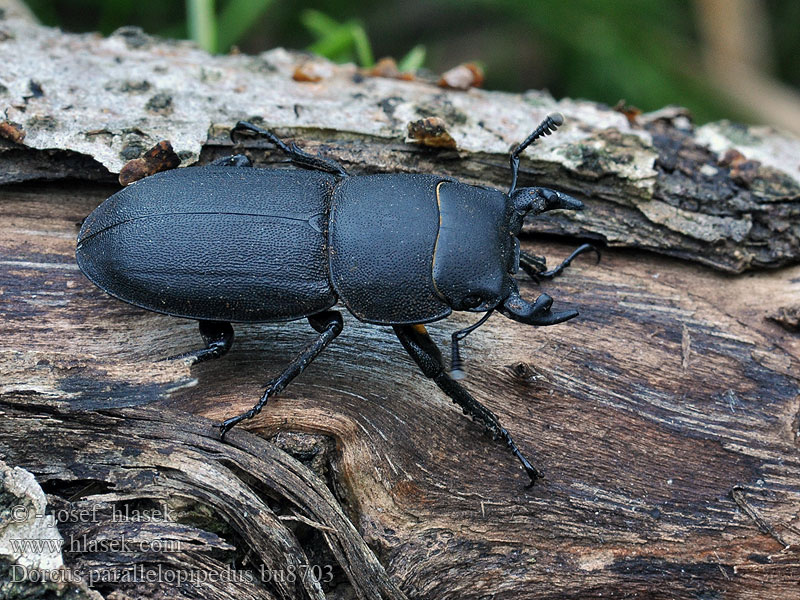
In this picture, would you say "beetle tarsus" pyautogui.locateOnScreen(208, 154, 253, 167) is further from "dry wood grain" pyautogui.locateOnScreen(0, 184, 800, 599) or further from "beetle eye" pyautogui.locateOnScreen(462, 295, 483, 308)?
"beetle eye" pyautogui.locateOnScreen(462, 295, 483, 308)

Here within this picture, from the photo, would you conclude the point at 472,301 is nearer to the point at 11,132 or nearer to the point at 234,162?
the point at 234,162

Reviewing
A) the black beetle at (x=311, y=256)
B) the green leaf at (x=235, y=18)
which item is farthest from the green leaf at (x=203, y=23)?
the black beetle at (x=311, y=256)

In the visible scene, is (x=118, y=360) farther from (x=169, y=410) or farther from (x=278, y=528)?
(x=278, y=528)

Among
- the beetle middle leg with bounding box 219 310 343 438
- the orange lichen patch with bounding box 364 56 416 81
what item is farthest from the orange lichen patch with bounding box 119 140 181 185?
the orange lichen patch with bounding box 364 56 416 81

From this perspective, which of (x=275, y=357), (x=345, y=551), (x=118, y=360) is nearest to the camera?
(x=345, y=551)

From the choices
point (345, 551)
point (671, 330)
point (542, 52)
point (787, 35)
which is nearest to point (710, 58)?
point (787, 35)

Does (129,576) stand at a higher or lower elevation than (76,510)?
lower
